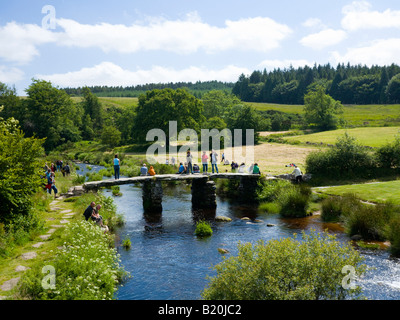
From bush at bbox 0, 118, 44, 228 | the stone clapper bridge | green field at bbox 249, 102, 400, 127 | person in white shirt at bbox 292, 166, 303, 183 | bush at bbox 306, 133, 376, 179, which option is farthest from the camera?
green field at bbox 249, 102, 400, 127

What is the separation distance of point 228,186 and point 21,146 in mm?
21822

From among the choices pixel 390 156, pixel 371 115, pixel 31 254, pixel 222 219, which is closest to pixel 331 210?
pixel 222 219

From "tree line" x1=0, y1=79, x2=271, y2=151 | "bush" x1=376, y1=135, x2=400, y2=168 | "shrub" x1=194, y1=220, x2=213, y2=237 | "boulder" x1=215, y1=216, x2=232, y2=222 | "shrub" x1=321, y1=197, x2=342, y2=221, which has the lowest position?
"boulder" x1=215, y1=216, x2=232, y2=222

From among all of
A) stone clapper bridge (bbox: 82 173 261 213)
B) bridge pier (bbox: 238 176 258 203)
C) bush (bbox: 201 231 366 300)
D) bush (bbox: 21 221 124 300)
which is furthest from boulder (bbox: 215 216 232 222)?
bush (bbox: 201 231 366 300)

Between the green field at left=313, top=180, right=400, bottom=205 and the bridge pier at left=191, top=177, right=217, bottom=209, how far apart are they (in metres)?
8.62

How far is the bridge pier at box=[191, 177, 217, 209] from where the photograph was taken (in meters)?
30.1

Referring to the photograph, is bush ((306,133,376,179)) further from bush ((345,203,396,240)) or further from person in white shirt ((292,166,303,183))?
bush ((345,203,396,240))

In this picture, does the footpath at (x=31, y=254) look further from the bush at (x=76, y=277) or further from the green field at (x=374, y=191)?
the green field at (x=374, y=191)

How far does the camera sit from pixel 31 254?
13.6 metres

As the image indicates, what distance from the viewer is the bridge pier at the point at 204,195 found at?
3008 cm

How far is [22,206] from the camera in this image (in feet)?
53.1

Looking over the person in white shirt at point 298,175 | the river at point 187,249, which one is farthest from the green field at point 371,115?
the river at point 187,249
